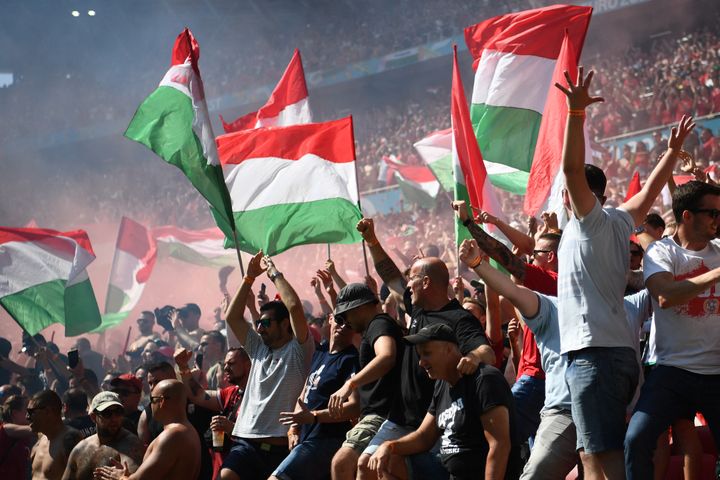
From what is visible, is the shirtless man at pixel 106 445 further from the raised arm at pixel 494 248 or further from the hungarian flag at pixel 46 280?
the hungarian flag at pixel 46 280

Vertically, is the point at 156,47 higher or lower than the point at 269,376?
higher

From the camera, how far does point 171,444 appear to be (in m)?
5.83

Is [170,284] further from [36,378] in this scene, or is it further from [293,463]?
[293,463]

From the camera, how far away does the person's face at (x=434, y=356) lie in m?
4.23

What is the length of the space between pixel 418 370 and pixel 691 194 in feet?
5.10

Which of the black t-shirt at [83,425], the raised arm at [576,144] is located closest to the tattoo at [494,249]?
the raised arm at [576,144]

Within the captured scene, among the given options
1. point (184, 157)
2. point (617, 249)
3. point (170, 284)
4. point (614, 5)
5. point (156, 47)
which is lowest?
point (170, 284)

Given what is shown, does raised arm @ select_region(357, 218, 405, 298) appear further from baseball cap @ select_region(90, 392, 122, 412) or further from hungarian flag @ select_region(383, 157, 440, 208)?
hungarian flag @ select_region(383, 157, 440, 208)

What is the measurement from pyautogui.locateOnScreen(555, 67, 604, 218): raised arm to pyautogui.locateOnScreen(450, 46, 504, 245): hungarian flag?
3.22m

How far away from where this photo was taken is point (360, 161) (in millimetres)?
26156

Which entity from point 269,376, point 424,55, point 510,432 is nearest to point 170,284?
point 424,55

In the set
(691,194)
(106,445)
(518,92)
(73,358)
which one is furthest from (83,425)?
(691,194)

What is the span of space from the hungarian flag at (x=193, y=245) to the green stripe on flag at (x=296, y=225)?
7.02 meters

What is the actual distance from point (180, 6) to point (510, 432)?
32556 mm
